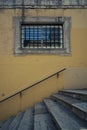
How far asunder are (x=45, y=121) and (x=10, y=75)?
3806mm

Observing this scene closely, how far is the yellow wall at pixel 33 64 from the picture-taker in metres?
8.40

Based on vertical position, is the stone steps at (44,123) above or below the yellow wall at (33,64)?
below

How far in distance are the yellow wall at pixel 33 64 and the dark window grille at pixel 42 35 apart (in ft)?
1.37

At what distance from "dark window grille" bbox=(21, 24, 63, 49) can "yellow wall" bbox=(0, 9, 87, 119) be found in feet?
1.37

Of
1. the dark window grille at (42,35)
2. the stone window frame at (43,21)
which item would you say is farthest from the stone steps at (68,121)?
the dark window grille at (42,35)

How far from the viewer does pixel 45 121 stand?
16.1 feet

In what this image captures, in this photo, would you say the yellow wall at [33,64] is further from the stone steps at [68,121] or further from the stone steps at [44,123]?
the stone steps at [68,121]

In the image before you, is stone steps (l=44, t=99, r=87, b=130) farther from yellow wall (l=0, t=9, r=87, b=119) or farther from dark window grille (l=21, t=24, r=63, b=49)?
dark window grille (l=21, t=24, r=63, b=49)

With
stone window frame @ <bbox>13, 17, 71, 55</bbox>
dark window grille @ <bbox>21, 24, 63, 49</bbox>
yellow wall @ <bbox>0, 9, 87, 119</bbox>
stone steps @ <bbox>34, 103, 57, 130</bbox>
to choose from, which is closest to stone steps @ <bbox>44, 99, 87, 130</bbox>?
stone steps @ <bbox>34, 103, 57, 130</bbox>

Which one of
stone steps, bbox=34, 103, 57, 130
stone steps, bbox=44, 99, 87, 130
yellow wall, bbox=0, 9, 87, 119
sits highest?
yellow wall, bbox=0, 9, 87, 119

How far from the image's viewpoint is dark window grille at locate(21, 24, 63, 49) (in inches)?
348

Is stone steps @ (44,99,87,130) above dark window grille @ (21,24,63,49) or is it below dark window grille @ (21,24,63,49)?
below

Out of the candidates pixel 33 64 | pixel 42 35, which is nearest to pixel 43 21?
pixel 42 35

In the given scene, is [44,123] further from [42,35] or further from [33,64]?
[42,35]
